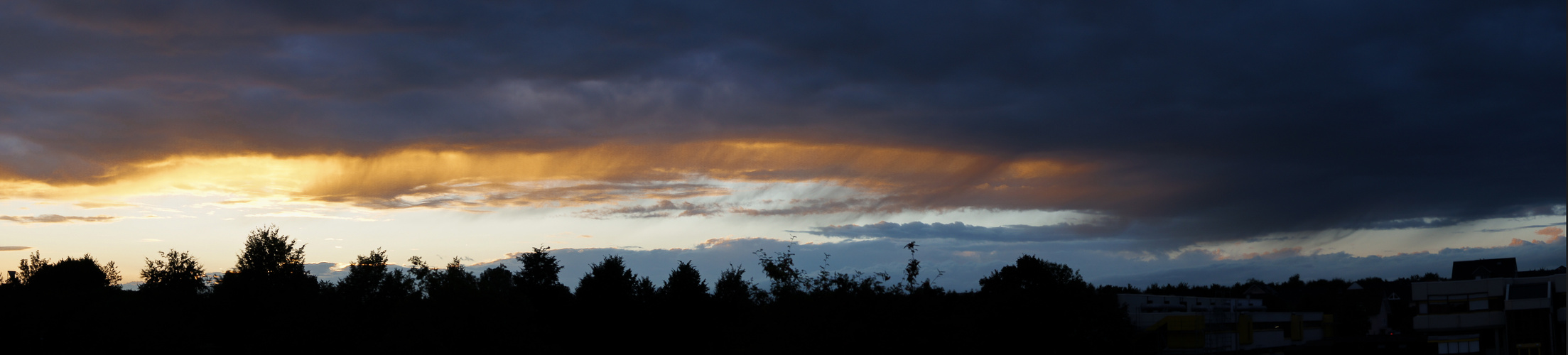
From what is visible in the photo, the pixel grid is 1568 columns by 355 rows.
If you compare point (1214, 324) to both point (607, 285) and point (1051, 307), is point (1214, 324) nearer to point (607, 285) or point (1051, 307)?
point (1051, 307)

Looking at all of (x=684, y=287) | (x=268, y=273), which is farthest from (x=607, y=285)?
(x=268, y=273)

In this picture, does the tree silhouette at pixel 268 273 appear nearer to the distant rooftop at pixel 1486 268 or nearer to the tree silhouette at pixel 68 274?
the tree silhouette at pixel 68 274

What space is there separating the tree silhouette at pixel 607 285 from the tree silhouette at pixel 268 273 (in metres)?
19.9

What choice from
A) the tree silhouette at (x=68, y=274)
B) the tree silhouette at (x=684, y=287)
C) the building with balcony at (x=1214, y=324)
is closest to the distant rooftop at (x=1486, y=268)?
the building with balcony at (x=1214, y=324)

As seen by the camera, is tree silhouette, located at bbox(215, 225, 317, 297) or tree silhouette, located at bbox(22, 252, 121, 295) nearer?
tree silhouette, located at bbox(215, 225, 317, 297)

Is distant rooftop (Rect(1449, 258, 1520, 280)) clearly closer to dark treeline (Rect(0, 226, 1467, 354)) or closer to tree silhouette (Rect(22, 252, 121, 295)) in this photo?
dark treeline (Rect(0, 226, 1467, 354))

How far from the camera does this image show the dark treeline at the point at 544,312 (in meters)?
50.7

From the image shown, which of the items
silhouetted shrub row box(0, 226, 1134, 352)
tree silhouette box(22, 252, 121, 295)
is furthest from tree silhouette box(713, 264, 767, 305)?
tree silhouette box(22, 252, 121, 295)

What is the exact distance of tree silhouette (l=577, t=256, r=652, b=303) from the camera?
7194 cm

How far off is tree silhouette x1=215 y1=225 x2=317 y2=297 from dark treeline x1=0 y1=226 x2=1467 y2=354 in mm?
162

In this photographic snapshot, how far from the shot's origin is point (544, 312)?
74.9 m

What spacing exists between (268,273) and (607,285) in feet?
107

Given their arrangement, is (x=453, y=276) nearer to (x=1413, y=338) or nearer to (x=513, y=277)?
(x=513, y=277)

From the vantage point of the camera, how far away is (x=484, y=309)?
58.6 metres
